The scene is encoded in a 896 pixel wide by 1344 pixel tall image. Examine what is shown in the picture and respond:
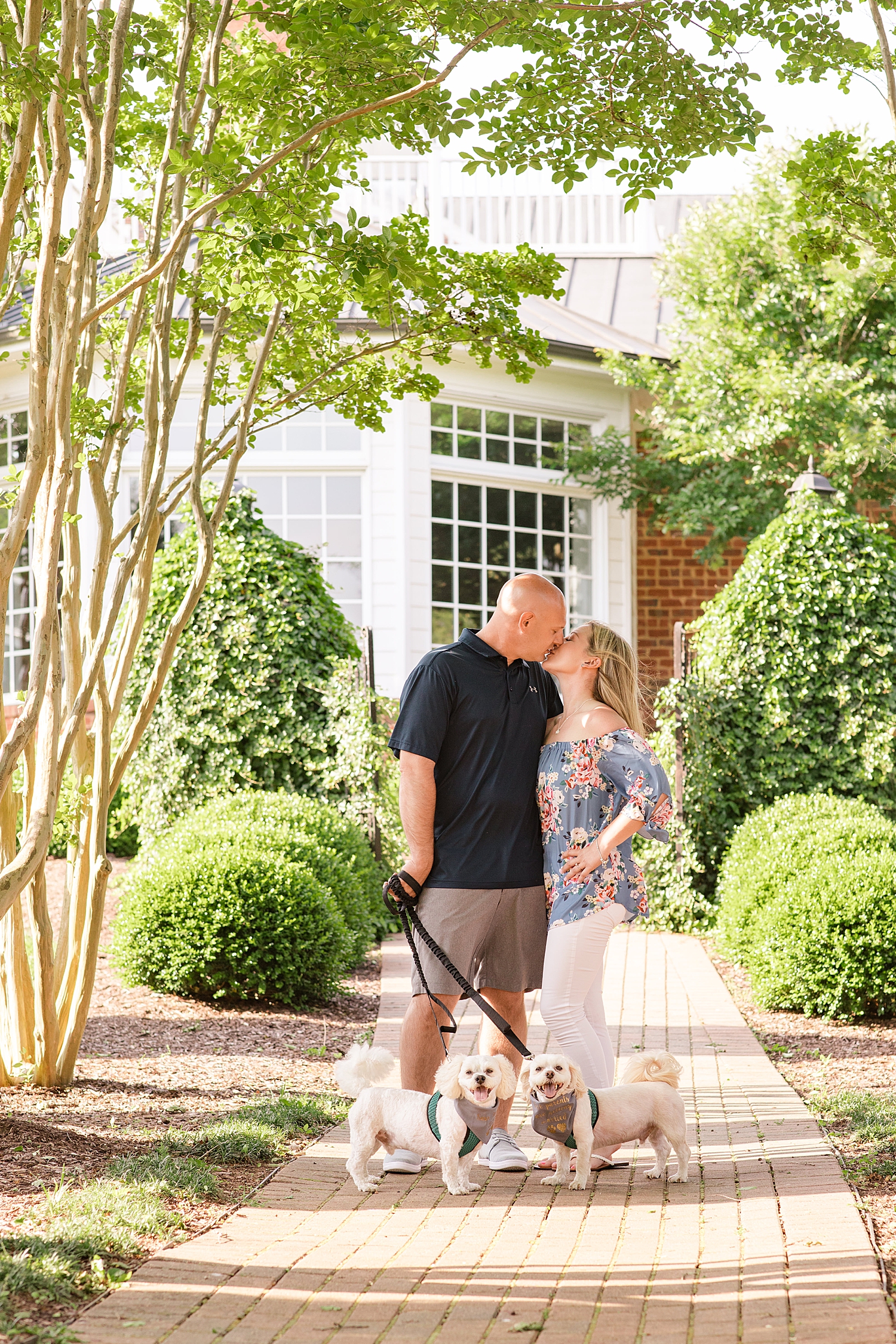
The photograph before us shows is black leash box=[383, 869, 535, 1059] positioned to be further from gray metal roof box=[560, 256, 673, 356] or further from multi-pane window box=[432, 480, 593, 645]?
gray metal roof box=[560, 256, 673, 356]

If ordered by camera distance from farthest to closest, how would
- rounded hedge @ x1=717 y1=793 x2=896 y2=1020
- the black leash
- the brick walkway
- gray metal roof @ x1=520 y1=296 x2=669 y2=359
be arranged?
1. gray metal roof @ x1=520 y1=296 x2=669 y2=359
2. rounded hedge @ x1=717 y1=793 x2=896 y2=1020
3. the black leash
4. the brick walkway

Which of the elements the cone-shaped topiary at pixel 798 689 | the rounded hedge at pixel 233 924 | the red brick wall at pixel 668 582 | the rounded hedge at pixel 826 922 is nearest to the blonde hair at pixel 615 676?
the rounded hedge at pixel 826 922

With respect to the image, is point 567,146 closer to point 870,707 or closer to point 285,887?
point 285,887

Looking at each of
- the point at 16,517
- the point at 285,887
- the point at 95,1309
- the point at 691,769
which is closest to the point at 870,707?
the point at 691,769

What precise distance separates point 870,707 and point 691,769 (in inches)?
53.1

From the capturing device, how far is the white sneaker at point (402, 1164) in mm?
3863

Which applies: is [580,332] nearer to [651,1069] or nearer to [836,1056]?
[836,1056]

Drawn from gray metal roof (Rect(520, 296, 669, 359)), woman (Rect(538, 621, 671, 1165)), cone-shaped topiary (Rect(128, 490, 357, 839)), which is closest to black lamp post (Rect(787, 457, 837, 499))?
gray metal roof (Rect(520, 296, 669, 359))

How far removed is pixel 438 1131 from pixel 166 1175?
804 millimetres

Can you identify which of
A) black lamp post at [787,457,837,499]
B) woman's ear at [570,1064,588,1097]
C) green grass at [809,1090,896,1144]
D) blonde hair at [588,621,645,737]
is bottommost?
green grass at [809,1090,896,1144]

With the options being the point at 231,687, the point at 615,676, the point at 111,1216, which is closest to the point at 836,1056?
the point at 615,676

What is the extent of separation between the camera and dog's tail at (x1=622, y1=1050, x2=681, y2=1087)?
149 inches

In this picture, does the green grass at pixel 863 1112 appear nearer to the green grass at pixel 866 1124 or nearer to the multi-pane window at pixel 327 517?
the green grass at pixel 866 1124

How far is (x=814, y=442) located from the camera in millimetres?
11617
